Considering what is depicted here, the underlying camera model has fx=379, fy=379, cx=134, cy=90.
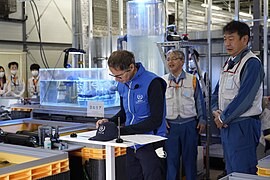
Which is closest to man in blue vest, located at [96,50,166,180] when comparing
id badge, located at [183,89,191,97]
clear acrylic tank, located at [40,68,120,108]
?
id badge, located at [183,89,191,97]

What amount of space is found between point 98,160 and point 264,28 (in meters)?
3.70

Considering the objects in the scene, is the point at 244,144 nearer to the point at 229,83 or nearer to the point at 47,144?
the point at 229,83

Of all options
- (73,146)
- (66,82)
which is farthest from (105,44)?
(73,146)

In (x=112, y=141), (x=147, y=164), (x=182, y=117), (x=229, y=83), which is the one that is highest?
(x=229, y=83)

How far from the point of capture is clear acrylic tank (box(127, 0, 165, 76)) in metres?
4.56

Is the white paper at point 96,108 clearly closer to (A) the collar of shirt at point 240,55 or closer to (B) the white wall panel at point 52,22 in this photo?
(A) the collar of shirt at point 240,55

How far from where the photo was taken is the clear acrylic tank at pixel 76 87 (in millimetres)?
4617

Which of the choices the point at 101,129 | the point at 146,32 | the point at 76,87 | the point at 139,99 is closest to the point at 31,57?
the point at 76,87

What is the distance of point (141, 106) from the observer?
Result: 2.36 meters

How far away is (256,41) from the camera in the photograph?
206 inches

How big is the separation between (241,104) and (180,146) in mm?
1274

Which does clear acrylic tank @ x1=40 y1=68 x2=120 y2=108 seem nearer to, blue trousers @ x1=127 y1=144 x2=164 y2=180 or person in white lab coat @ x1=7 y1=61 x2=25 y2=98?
blue trousers @ x1=127 y1=144 x2=164 y2=180

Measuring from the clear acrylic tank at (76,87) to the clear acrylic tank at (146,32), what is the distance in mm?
496

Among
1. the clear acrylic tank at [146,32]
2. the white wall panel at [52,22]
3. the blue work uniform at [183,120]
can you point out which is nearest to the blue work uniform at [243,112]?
the blue work uniform at [183,120]
